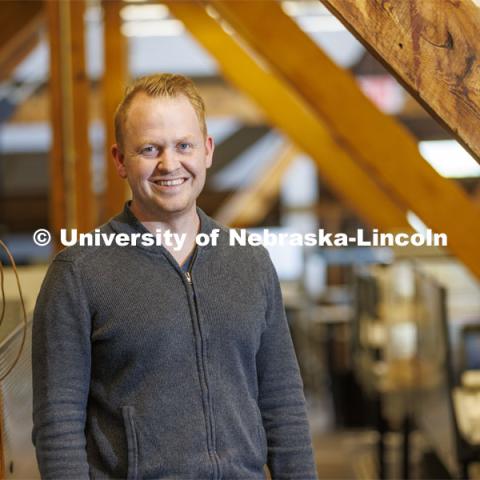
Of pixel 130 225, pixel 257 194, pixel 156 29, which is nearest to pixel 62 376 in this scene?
pixel 130 225

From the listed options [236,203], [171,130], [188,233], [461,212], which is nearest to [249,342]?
[188,233]

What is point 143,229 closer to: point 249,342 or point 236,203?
point 249,342

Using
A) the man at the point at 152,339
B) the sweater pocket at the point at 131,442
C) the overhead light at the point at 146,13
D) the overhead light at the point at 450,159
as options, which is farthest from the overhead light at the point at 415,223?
the overhead light at the point at 450,159

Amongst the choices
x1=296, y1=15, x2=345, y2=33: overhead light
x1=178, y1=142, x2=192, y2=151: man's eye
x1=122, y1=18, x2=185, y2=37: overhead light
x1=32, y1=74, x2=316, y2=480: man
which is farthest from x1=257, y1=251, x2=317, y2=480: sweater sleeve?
x1=122, y1=18, x2=185, y2=37: overhead light

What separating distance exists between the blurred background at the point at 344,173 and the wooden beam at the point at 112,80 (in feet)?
0.03

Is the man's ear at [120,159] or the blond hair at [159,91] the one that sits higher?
the blond hair at [159,91]

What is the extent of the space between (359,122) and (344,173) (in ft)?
9.28

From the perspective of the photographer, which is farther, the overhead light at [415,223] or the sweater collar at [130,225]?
the overhead light at [415,223]

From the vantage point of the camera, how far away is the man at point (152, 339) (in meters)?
1.71

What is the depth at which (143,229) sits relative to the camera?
5.98ft

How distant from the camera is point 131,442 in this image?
1727mm

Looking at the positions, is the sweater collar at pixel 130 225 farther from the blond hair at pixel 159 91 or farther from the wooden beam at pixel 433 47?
the wooden beam at pixel 433 47

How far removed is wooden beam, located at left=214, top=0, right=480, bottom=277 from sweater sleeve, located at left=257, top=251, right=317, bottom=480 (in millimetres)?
1316

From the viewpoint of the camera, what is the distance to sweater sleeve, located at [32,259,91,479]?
5.56 feet
